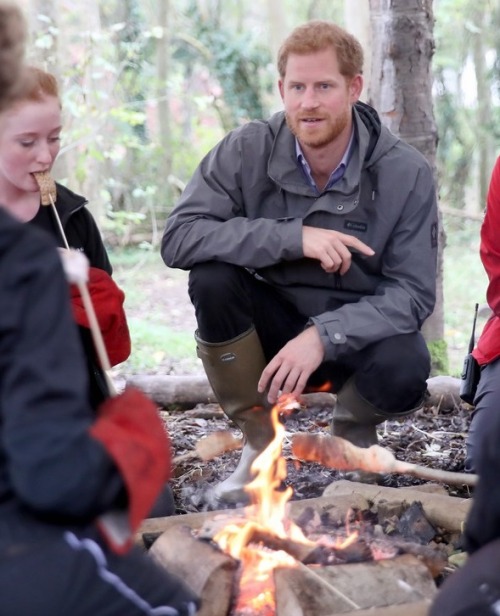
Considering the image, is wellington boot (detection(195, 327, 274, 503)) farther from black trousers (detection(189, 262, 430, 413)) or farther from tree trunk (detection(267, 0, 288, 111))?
tree trunk (detection(267, 0, 288, 111))

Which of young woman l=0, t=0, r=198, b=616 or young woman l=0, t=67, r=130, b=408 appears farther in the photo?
young woman l=0, t=67, r=130, b=408

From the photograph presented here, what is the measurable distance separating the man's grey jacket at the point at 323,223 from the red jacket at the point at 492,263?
0.22 metres

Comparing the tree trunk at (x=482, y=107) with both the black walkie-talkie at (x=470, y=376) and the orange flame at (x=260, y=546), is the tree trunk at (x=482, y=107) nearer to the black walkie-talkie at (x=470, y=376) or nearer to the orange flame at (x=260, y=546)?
the black walkie-talkie at (x=470, y=376)

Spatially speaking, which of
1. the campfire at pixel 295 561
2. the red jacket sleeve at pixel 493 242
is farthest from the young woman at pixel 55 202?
the red jacket sleeve at pixel 493 242

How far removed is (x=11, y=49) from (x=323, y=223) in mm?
2332

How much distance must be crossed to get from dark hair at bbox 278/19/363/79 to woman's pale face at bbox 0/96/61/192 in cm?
109

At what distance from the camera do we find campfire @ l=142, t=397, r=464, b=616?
8.54ft

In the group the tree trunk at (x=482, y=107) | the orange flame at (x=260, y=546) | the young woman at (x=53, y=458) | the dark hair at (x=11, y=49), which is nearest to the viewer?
the young woman at (x=53, y=458)

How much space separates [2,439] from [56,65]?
25.4ft

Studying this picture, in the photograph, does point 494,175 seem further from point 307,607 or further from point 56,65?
point 56,65

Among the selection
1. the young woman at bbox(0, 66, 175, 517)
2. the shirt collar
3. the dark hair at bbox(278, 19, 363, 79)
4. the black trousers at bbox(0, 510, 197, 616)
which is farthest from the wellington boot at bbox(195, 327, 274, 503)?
the black trousers at bbox(0, 510, 197, 616)

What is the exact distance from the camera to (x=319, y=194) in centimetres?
388

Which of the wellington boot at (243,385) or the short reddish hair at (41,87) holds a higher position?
the short reddish hair at (41,87)

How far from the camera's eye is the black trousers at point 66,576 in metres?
1.59
